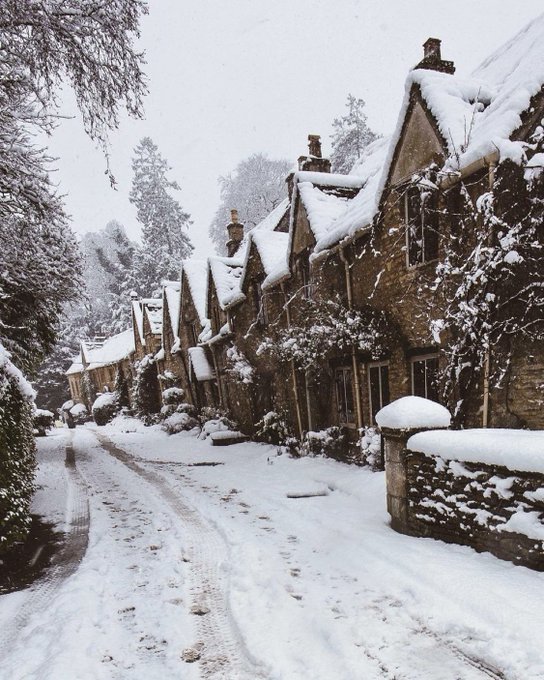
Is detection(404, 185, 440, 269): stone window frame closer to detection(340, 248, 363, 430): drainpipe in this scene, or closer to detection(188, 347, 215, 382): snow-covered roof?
detection(340, 248, 363, 430): drainpipe

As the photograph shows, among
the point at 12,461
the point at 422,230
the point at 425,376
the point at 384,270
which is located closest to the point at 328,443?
Result: the point at 425,376

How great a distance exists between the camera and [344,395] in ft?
35.7

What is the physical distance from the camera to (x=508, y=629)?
310 centimetres

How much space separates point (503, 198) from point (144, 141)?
48.4 m

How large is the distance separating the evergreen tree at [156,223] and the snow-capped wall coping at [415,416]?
39683 mm

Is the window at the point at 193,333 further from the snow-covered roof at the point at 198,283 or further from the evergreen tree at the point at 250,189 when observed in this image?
the evergreen tree at the point at 250,189

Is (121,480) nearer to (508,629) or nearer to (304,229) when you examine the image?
(304,229)

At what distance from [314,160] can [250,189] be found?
2899cm

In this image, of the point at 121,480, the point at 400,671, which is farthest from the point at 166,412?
the point at 400,671

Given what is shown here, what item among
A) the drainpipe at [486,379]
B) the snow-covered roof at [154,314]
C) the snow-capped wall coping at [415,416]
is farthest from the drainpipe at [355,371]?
the snow-covered roof at [154,314]

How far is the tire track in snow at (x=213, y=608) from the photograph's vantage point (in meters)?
3.10

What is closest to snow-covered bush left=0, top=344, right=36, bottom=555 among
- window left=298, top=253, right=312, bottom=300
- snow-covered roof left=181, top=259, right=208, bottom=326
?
window left=298, top=253, right=312, bottom=300

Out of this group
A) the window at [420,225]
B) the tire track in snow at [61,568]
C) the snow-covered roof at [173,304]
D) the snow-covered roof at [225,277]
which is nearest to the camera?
the tire track in snow at [61,568]

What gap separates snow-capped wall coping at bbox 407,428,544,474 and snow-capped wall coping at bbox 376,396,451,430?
0.55ft
